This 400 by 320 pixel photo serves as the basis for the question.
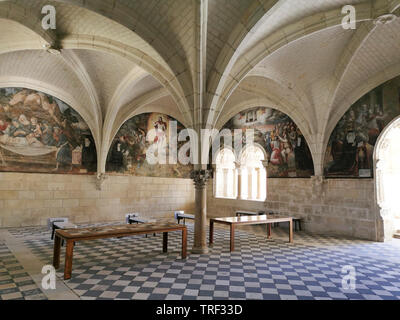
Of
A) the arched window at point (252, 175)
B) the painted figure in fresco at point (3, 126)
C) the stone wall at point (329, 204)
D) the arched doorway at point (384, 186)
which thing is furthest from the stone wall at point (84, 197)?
the arched doorway at point (384, 186)

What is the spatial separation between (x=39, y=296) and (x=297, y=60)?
869 centimetres

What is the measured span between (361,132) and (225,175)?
689 cm

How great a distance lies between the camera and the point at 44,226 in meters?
10.5

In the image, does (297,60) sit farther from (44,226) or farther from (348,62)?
(44,226)

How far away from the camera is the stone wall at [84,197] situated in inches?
399

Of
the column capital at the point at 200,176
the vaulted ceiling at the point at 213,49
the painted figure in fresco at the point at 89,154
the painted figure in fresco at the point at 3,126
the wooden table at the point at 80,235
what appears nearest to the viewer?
the wooden table at the point at 80,235

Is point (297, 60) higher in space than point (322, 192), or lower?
higher

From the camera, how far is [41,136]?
10.7m

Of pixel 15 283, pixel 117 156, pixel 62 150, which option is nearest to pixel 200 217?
pixel 15 283

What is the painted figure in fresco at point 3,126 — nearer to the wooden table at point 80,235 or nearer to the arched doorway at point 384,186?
the wooden table at point 80,235

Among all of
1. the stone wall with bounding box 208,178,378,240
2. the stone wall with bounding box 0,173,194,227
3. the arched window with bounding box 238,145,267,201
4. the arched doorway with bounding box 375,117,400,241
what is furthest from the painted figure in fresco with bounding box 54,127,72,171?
the arched doorway with bounding box 375,117,400,241

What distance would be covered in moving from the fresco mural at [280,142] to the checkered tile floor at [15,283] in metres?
9.35

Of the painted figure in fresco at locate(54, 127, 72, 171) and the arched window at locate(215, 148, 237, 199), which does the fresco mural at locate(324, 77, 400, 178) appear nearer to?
the arched window at locate(215, 148, 237, 199)
